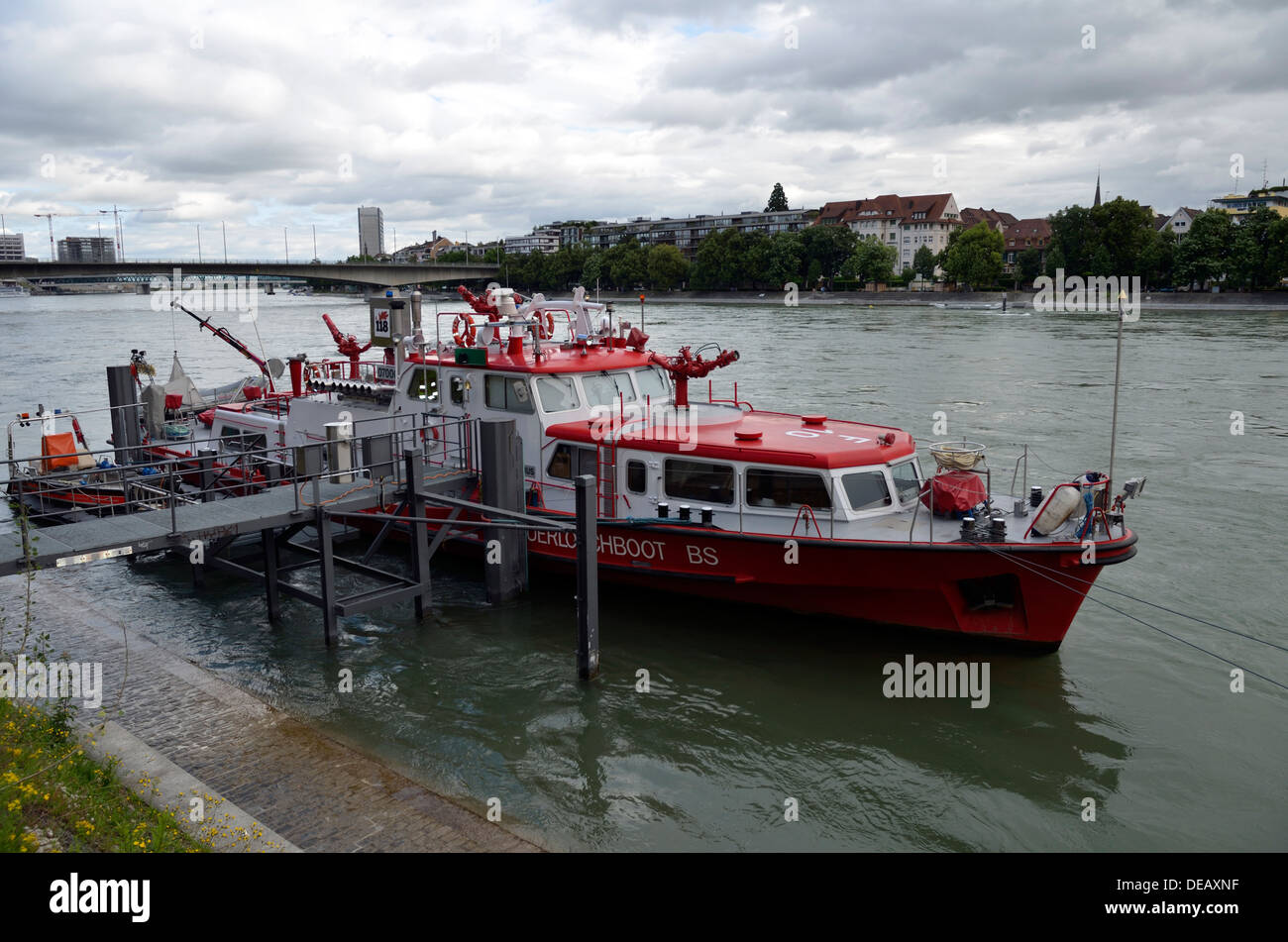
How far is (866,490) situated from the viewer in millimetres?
13797

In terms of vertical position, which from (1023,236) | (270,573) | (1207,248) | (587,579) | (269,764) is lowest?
(269,764)

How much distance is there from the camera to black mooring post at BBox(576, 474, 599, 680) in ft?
40.7

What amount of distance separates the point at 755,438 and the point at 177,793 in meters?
8.75

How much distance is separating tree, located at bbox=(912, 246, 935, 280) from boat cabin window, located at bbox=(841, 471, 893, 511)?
137 metres

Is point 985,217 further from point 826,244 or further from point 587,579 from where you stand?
point 587,579

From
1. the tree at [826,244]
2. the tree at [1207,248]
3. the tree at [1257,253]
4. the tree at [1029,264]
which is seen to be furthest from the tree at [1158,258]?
the tree at [826,244]

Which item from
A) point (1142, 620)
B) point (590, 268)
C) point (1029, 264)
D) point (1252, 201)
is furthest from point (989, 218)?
point (1142, 620)

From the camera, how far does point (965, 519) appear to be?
12.9 m

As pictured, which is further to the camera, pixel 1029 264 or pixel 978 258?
pixel 1029 264

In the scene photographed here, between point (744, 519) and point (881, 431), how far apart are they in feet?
9.20
